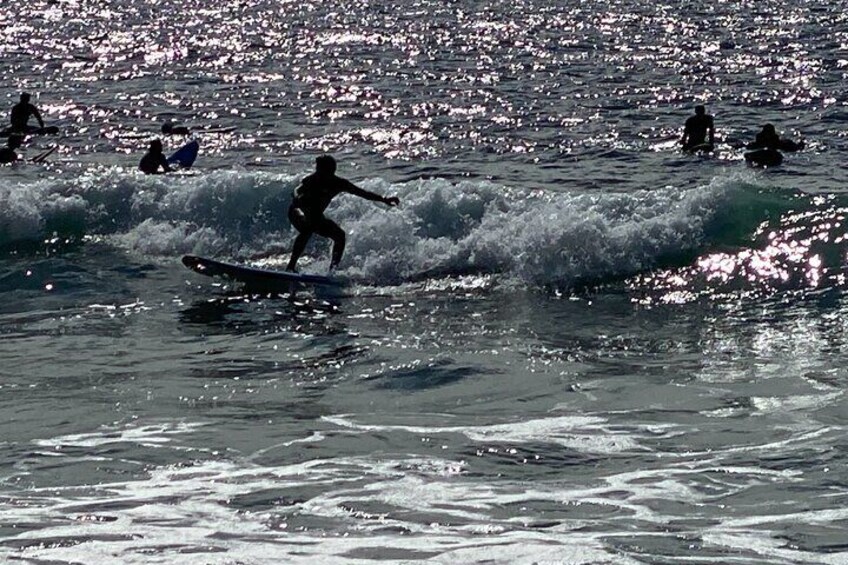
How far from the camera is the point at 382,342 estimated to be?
55.0 ft

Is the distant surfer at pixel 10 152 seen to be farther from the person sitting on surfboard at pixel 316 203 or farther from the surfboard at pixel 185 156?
the person sitting on surfboard at pixel 316 203

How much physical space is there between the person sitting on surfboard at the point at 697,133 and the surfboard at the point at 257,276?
36.3 feet

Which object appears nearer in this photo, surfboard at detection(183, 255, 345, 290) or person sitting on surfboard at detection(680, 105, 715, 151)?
surfboard at detection(183, 255, 345, 290)

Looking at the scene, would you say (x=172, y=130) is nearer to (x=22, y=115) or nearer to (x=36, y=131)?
(x=36, y=131)

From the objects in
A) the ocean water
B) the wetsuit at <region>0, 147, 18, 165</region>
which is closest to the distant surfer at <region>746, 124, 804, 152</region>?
the ocean water

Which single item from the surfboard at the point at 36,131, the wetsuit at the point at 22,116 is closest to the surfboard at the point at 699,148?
the surfboard at the point at 36,131

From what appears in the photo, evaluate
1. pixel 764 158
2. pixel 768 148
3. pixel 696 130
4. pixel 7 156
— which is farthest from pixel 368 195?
pixel 7 156

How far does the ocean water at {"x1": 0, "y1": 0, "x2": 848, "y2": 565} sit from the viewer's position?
35.1 ft

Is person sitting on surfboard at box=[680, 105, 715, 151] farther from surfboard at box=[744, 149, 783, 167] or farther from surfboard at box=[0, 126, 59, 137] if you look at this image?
surfboard at box=[0, 126, 59, 137]

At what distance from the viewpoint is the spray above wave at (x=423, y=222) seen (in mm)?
20703

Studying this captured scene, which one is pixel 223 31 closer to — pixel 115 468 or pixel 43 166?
pixel 43 166

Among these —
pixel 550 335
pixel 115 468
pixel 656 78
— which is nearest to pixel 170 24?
A: pixel 656 78

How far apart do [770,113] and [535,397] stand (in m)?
21.1

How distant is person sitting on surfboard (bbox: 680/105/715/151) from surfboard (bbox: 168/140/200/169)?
9.12 meters
